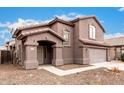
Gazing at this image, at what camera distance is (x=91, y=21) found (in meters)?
19.1

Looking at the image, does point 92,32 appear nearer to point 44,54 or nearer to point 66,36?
point 66,36

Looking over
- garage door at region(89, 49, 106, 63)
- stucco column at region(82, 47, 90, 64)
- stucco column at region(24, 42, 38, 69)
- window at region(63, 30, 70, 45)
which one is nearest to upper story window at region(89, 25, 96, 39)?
garage door at region(89, 49, 106, 63)

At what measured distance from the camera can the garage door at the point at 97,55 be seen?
17781mm

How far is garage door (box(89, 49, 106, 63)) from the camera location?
17781 millimetres

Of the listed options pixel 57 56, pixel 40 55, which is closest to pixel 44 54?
pixel 40 55

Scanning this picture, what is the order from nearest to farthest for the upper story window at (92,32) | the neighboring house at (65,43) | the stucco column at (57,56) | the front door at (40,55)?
the stucco column at (57,56)
the neighboring house at (65,43)
the front door at (40,55)
the upper story window at (92,32)

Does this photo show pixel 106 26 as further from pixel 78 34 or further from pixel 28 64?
pixel 28 64

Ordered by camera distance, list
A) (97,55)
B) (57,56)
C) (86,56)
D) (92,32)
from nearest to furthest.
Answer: (57,56) < (86,56) < (97,55) < (92,32)

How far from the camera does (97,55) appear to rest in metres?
19.0

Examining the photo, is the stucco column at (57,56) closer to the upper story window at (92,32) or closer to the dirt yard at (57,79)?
the dirt yard at (57,79)

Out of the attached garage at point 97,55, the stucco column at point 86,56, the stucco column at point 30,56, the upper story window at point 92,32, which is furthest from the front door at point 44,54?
the upper story window at point 92,32

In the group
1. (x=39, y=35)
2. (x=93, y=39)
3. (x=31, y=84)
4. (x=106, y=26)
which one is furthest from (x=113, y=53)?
(x=31, y=84)

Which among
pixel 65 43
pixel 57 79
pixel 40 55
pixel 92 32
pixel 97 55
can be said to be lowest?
pixel 57 79
